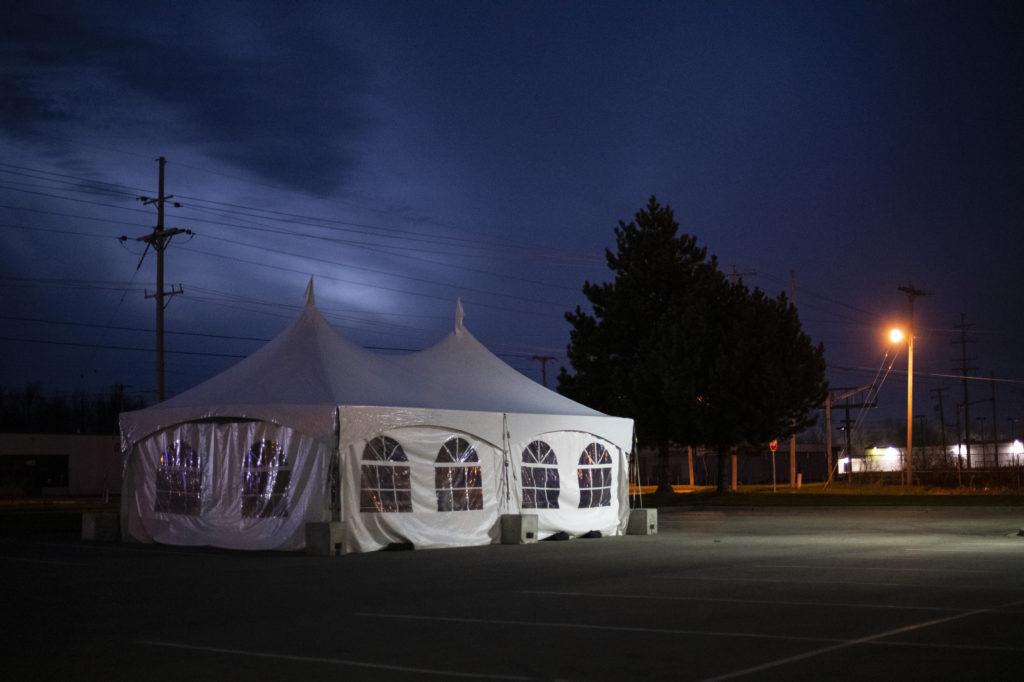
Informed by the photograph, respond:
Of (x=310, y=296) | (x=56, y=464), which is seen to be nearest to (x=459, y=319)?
(x=310, y=296)

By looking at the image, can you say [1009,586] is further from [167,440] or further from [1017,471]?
[1017,471]

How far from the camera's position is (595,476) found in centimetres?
2591

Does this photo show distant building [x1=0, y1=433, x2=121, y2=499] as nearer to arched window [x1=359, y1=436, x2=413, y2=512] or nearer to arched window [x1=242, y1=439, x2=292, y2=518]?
arched window [x1=242, y1=439, x2=292, y2=518]

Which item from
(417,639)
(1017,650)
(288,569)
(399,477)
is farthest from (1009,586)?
(399,477)

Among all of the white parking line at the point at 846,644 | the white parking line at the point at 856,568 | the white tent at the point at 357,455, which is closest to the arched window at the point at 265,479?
the white tent at the point at 357,455

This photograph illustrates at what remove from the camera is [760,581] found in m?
14.6

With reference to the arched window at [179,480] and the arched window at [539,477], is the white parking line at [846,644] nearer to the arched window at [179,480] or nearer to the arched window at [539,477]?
the arched window at [539,477]

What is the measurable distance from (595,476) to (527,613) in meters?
14.3

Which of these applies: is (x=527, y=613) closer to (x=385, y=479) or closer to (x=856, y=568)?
(x=856, y=568)

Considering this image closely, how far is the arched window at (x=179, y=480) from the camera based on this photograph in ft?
76.4

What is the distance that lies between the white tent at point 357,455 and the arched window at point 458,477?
0.03 meters

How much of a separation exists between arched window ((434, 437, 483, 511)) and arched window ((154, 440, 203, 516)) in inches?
201

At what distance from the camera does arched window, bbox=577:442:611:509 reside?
83.7 ft

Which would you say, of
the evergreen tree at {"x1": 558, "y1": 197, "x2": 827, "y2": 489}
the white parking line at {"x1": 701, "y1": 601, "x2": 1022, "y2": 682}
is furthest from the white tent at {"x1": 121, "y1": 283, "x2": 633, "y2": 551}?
the evergreen tree at {"x1": 558, "y1": 197, "x2": 827, "y2": 489}
